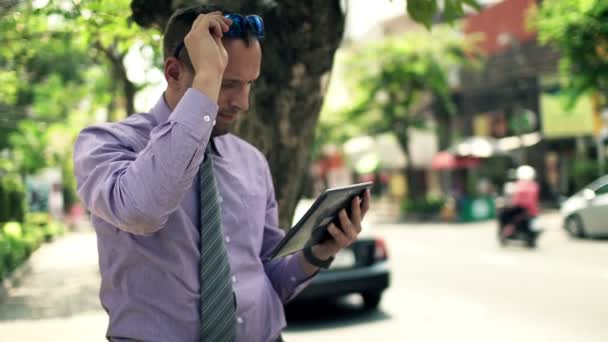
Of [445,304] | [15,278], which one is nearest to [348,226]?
[445,304]

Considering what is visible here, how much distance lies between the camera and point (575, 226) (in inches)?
633

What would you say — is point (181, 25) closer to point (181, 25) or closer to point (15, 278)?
point (181, 25)

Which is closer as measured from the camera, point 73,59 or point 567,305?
point 567,305

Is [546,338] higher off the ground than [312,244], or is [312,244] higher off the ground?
[312,244]

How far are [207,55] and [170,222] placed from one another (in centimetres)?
44

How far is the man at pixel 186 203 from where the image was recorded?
1519 mm

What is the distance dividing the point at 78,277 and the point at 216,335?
11615 mm

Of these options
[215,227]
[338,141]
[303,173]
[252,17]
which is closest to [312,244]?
[215,227]

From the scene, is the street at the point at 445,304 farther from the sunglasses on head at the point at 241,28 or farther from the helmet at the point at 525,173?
the sunglasses on head at the point at 241,28

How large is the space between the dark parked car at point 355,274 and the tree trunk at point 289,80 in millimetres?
4351

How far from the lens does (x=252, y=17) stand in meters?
1.77

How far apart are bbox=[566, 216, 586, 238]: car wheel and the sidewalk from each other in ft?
34.7

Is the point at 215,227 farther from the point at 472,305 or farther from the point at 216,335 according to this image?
the point at 472,305

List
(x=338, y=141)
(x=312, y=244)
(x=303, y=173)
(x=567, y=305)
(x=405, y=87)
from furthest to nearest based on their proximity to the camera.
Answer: (x=338, y=141)
(x=405, y=87)
(x=567, y=305)
(x=303, y=173)
(x=312, y=244)
